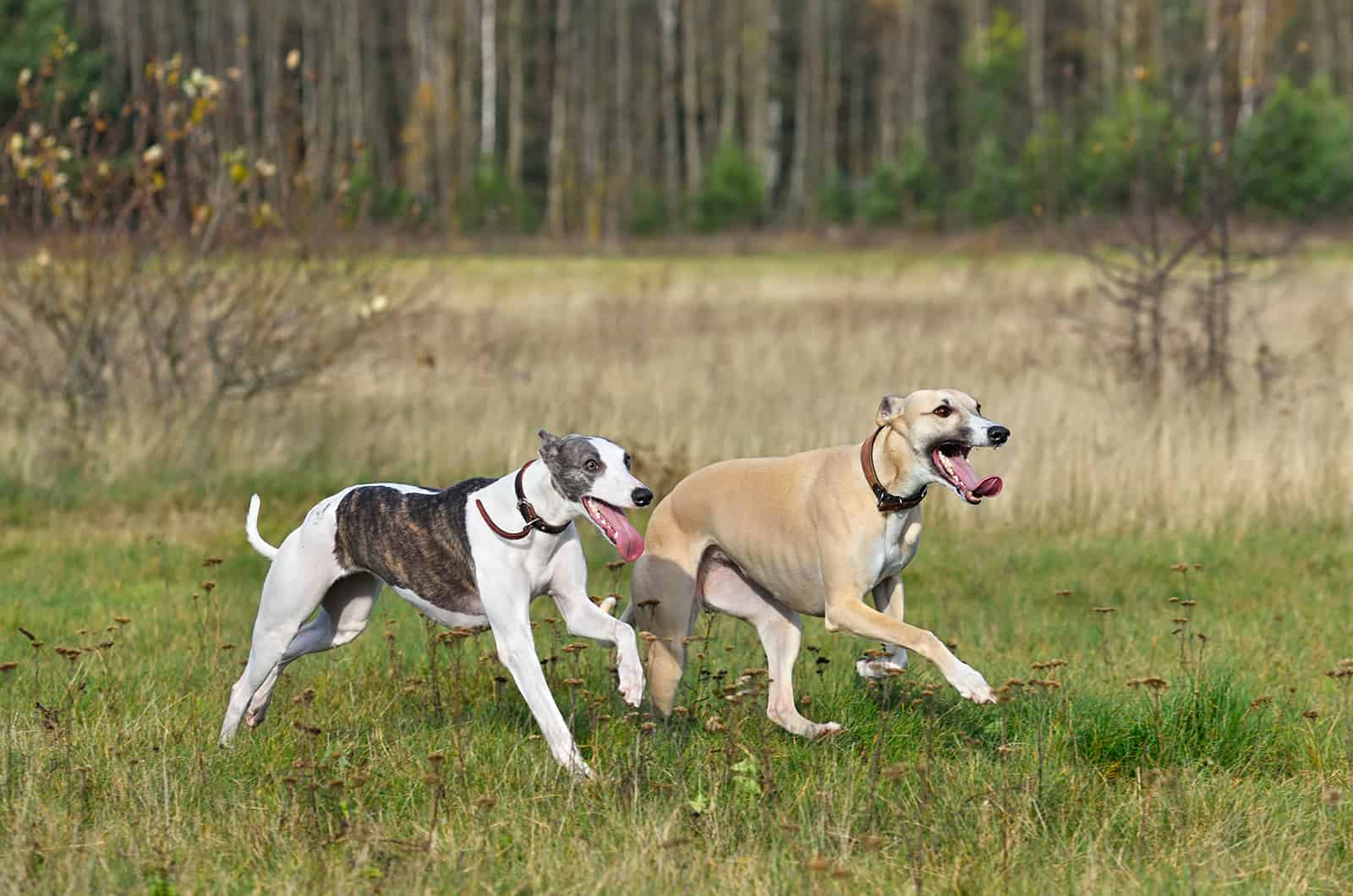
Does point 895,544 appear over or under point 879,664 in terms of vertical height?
over

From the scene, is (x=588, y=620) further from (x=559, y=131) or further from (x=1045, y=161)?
(x=559, y=131)

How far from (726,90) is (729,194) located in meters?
7.63

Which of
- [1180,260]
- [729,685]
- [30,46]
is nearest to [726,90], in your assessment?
[30,46]

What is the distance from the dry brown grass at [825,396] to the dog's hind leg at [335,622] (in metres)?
5.59

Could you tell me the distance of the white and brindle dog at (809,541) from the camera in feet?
19.3

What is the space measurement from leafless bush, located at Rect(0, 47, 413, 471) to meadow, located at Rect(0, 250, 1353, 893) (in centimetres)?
47

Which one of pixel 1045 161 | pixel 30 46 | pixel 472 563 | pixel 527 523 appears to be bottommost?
pixel 472 563

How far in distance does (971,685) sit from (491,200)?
42.9 metres

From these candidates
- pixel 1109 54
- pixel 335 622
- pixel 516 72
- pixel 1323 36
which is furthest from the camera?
pixel 1323 36

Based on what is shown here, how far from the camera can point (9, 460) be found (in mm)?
12203

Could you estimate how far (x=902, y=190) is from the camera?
5159 centimetres

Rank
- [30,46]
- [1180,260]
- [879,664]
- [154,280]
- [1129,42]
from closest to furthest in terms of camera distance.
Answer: [879,664] < [154,280] < [1180,260] < [30,46] < [1129,42]

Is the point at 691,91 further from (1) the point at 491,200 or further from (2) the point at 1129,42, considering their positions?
(2) the point at 1129,42

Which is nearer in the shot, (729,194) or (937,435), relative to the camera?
(937,435)
